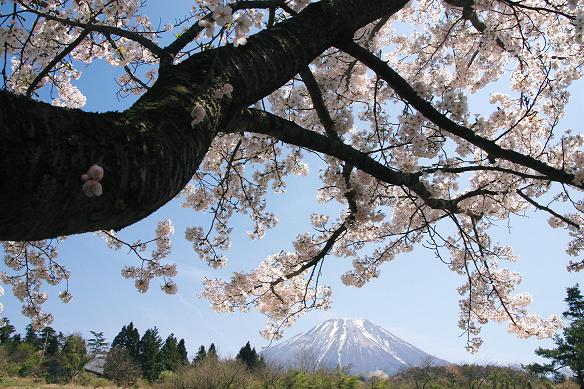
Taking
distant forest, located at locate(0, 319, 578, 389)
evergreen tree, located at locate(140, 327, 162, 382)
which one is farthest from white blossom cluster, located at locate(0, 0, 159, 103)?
evergreen tree, located at locate(140, 327, 162, 382)

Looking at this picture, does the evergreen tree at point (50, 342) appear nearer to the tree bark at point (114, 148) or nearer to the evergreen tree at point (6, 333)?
the evergreen tree at point (6, 333)

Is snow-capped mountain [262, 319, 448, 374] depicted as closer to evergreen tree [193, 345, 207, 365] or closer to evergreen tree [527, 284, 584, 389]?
evergreen tree [193, 345, 207, 365]

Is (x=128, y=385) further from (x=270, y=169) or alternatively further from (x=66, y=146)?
(x=66, y=146)

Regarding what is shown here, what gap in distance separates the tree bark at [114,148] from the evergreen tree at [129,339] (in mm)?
46663

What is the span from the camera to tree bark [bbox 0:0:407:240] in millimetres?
794

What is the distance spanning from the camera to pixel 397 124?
3615 mm

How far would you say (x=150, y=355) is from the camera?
39125 millimetres

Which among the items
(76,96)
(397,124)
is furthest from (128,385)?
(397,124)

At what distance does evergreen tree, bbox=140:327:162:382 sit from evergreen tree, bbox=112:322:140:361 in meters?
1.00

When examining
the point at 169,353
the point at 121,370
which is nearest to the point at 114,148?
the point at 121,370

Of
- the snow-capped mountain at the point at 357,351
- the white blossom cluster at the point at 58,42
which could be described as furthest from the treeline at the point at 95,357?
the snow-capped mountain at the point at 357,351

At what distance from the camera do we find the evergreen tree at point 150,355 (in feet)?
122

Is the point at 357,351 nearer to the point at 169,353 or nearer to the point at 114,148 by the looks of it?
the point at 169,353

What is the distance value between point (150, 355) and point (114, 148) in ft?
142
